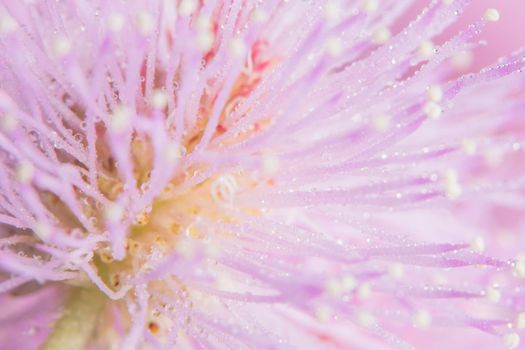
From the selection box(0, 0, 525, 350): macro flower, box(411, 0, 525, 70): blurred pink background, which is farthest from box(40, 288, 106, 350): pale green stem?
box(411, 0, 525, 70): blurred pink background

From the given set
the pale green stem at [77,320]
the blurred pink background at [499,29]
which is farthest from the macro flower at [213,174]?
the blurred pink background at [499,29]

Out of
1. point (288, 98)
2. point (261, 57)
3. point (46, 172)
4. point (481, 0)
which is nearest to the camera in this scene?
point (46, 172)

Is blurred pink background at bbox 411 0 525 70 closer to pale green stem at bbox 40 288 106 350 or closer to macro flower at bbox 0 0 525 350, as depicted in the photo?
macro flower at bbox 0 0 525 350

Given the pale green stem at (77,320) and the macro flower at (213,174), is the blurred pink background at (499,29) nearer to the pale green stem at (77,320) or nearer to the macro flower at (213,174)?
the macro flower at (213,174)

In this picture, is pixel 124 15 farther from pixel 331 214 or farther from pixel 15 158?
pixel 331 214

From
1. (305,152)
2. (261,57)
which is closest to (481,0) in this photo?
(261,57)

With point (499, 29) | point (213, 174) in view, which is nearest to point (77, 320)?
point (213, 174)

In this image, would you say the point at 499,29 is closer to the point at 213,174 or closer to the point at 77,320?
the point at 213,174
